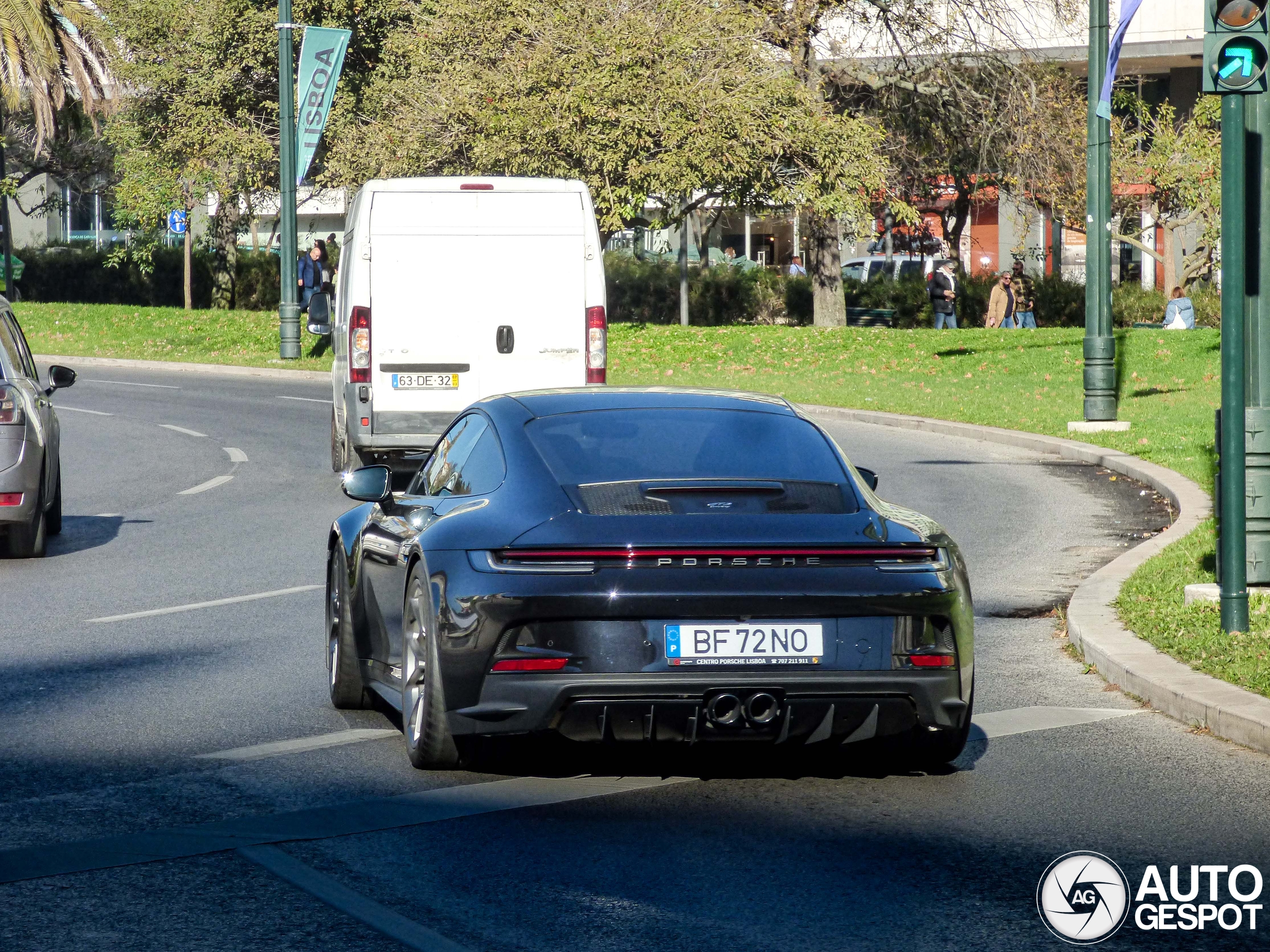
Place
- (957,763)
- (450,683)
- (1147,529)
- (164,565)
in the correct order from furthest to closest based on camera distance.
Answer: (1147,529) < (164,565) < (957,763) < (450,683)

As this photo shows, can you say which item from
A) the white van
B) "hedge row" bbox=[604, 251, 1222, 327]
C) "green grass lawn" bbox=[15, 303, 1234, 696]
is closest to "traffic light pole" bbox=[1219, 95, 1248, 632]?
"green grass lawn" bbox=[15, 303, 1234, 696]

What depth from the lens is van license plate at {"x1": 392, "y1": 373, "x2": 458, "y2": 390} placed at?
1530 cm

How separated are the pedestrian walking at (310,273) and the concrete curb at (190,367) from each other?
264cm

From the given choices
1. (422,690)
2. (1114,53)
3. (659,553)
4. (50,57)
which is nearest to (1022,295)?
(1114,53)

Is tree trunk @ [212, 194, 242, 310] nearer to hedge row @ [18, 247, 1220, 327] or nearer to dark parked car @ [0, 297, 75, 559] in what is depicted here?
hedge row @ [18, 247, 1220, 327]

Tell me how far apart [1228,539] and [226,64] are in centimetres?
3568

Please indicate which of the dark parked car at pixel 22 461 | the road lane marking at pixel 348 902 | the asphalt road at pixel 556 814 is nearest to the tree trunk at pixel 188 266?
the dark parked car at pixel 22 461

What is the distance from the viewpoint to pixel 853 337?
33.1 m

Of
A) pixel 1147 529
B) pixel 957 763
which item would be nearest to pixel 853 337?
pixel 1147 529

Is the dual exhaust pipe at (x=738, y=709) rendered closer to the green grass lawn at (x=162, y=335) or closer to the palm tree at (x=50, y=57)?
the green grass lawn at (x=162, y=335)

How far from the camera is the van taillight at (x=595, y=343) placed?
1552 centimetres

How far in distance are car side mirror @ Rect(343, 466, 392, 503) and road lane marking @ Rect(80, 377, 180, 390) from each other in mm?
22954

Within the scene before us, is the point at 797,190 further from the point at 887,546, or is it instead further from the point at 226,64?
the point at 887,546

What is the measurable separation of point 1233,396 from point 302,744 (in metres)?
4.47
